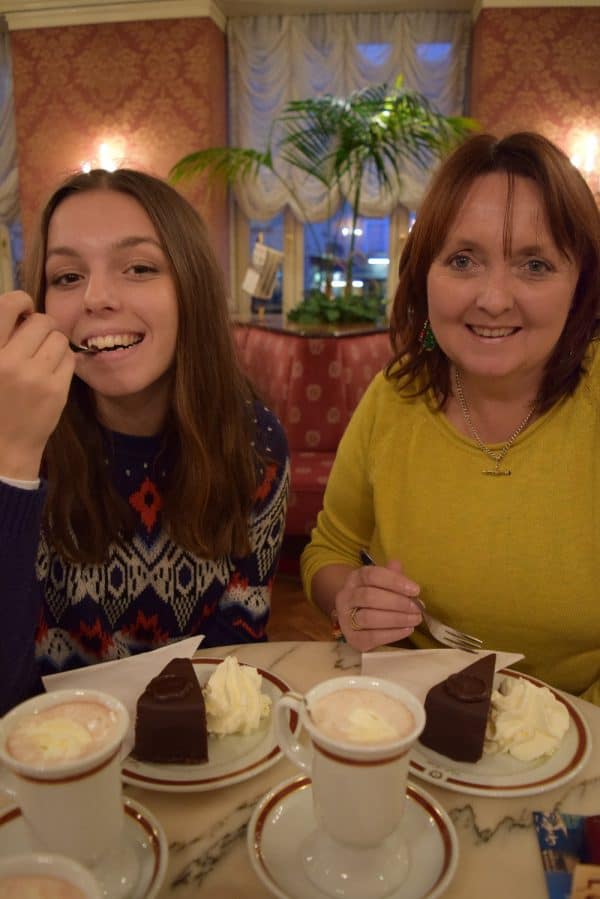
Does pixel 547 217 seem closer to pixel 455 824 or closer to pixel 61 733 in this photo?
pixel 455 824

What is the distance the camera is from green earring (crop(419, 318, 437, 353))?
1.38 m

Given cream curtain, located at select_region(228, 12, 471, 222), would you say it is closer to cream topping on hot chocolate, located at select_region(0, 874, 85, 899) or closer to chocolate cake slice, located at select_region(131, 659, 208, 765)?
chocolate cake slice, located at select_region(131, 659, 208, 765)

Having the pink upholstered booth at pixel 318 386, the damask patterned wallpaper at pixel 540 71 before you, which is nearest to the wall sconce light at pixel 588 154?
the damask patterned wallpaper at pixel 540 71

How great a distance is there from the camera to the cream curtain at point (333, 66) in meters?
6.06

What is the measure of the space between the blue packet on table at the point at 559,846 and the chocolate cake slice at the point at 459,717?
0.10 meters

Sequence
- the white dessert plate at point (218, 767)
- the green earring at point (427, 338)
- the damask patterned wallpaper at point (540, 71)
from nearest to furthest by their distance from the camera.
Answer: the white dessert plate at point (218, 767) → the green earring at point (427, 338) → the damask patterned wallpaper at point (540, 71)

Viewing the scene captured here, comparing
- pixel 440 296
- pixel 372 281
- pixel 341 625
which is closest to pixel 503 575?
pixel 341 625

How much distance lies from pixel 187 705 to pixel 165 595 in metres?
0.50

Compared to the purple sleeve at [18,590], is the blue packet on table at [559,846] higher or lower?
lower

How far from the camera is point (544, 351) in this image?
3.92ft

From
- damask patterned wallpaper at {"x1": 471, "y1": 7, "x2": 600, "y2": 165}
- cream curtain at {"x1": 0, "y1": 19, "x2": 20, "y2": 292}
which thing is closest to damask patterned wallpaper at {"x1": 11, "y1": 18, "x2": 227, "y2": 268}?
cream curtain at {"x1": 0, "y1": 19, "x2": 20, "y2": 292}

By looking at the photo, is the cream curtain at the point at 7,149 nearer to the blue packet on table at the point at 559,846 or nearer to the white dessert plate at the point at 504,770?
the white dessert plate at the point at 504,770

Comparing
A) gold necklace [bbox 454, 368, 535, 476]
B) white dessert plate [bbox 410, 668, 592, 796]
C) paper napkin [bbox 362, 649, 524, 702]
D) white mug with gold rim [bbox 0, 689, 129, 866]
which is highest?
gold necklace [bbox 454, 368, 535, 476]

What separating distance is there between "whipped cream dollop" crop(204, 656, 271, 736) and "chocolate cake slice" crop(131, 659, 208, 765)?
0.05 metres
